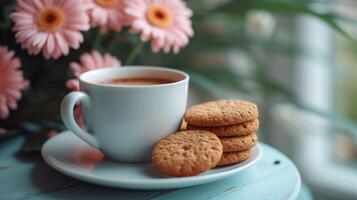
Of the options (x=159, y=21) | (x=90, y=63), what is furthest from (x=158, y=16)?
(x=90, y=63)

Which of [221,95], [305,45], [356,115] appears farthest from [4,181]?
[356,115]

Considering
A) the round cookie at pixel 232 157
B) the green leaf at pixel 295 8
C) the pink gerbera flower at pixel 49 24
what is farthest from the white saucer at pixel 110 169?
the green leaf at pixel 295 8

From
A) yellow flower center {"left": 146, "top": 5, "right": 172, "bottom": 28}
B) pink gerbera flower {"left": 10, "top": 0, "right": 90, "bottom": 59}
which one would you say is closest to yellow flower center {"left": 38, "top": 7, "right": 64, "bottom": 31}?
pink gerbera flower {"left": 10, "top": 0, "right": 90, "bottom": 59}

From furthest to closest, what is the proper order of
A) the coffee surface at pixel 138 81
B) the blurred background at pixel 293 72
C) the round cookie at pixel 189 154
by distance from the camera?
1. the blurred background at pixel 293 72
2. the coffee surface at pixel 138 81
3. the round cookie at pixel 189 154

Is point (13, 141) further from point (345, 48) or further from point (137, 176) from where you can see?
point (345, 48)

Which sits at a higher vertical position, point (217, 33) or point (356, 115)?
point (217, 33)

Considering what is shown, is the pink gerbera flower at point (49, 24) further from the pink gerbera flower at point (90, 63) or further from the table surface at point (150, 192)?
the table surface at point (150, 192)
